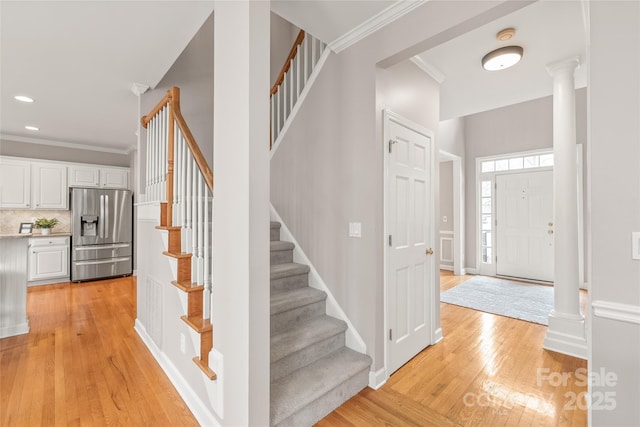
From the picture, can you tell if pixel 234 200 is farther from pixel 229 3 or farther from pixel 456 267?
pixel 456 267

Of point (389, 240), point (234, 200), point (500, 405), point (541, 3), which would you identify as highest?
point (541, 3)

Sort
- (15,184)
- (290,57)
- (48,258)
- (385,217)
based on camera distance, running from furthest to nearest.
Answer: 1. (48,258)
2. (15,184)
3. (290,57)
4. (385,217)

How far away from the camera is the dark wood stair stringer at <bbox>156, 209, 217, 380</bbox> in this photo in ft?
5.77

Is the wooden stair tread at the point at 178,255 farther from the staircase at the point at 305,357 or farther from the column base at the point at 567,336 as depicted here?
the column base at the point at 567,336

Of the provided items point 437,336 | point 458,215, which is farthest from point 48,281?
point 458,215

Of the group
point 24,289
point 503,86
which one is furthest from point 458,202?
point 24,289

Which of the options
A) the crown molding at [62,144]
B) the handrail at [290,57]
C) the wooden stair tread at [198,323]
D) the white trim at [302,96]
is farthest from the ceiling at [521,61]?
the crown molding at [62,144]

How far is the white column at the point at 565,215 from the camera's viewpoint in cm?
267

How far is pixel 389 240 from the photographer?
2.25m

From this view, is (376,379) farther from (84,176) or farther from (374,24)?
(84,176)

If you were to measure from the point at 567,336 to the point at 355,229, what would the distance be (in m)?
2.32

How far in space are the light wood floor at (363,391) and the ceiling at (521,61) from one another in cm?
261

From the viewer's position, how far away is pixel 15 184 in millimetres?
4977

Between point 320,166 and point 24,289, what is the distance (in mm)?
3538
